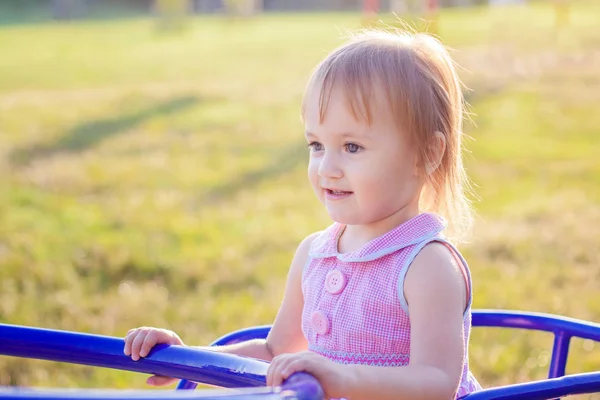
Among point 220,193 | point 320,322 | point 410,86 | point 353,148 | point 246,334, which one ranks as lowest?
point 220,193

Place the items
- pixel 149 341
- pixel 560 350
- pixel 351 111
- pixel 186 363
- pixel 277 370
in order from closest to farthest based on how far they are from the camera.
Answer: pixel 277 370, pixel 186 363, pixel 149 341, pixel 351 111, pixel 560 350

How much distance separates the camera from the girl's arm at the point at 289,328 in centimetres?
198

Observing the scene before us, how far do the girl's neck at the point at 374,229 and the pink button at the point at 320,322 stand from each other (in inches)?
5.9

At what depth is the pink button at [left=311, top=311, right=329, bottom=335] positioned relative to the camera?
69.9 inches

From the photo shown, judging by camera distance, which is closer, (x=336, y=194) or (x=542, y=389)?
(x=542, y=389)

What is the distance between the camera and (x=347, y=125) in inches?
67.2

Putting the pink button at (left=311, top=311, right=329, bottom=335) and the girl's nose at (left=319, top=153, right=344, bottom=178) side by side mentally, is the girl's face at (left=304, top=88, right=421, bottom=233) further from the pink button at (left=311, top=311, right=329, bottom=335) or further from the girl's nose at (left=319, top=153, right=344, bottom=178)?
the pink button at (left=311, top=311, right=329, bottom=335)

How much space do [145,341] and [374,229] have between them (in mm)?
537

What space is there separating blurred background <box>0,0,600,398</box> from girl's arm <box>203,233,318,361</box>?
0.60m

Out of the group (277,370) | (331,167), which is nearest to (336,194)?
(331,167)

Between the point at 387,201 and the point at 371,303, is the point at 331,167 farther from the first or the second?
the point at 371,303

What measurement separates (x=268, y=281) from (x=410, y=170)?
2.63 m

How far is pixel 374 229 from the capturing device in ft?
6.01

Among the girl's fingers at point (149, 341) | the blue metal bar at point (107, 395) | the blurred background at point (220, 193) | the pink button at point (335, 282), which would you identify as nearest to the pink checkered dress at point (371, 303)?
the pink button at point (335, 282)
